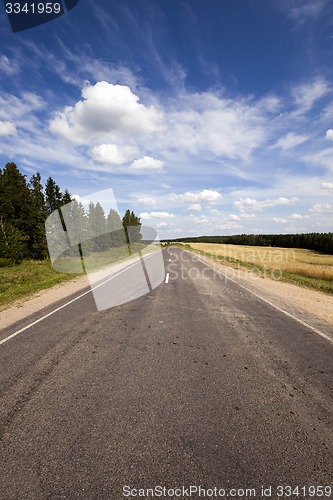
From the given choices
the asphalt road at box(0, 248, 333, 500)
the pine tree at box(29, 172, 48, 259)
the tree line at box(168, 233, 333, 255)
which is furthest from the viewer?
the tree line at box(168, 233, 333, 255)

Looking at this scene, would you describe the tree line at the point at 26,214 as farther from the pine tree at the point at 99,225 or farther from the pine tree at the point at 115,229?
the pine tree at the point at 115,229

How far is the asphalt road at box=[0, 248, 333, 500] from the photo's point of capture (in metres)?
2.41

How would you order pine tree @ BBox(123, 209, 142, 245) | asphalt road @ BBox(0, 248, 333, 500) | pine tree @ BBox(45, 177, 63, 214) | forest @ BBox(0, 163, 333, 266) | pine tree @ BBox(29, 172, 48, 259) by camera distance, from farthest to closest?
1. pine tree @ BBox(123, 209, 142, 245)
2. pine tree @ BBox(45, 177, 63, 214)
3. pine tree @ BBox(29, 172, 48, 259)
4. forest @ BBox(0, 163, 333, 266)
5. asphalt road @ BBox(0, 248, 333, 500)

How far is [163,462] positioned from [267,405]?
1.68 meters

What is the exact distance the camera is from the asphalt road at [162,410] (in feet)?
7.91

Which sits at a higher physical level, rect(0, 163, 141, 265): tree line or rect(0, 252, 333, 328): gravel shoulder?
rect(0, 163, 141, 265): tree line

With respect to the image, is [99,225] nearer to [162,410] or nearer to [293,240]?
[162,410]

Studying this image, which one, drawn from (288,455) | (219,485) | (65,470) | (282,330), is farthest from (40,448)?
(282,330)

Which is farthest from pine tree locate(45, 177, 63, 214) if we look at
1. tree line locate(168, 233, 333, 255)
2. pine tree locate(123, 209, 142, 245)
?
tree line locate(168, 233, 333, 255)

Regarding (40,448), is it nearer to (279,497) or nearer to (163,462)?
(163,462)

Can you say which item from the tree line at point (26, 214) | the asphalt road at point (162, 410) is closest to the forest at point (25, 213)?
the tree line at point (26, 214)

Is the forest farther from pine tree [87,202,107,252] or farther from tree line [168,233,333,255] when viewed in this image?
tree line [168,233,333,255]

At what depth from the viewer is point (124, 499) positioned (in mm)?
2195

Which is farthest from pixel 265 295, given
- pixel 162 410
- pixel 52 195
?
pixel 52 195
